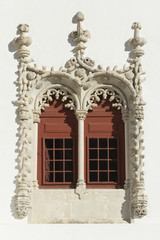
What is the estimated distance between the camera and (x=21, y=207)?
55.5ft

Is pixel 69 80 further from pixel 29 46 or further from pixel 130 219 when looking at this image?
pixel 130 219

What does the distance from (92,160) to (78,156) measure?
295 millimetres

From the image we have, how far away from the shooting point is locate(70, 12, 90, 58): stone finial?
57.5 feet

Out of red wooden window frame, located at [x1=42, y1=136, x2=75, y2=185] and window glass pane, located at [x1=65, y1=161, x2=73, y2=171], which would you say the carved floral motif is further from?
window glass pane, located at [x1=65, y1=161, x2=73, y2=171]

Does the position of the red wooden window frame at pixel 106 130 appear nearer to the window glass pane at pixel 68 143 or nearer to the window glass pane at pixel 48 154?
the window glass pane at pixel 68 143

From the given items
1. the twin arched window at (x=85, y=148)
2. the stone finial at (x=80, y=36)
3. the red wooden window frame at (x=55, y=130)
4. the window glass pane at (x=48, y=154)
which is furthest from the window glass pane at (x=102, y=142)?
the stone finial at (x=80, y=36)

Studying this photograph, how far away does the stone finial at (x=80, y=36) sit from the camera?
17.5 m

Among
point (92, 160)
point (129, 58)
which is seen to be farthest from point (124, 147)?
point (129, 58)

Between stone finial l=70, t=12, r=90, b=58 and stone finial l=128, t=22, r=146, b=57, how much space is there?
0.87 meters

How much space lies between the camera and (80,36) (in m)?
17.5

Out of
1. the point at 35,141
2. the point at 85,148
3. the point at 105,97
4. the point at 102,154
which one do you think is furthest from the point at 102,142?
the point at 35,141

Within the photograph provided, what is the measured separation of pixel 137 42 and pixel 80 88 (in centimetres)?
141

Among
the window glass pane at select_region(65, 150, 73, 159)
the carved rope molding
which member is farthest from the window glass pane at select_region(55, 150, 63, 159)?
the carved rope molding

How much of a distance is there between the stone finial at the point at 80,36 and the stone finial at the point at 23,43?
877 millimetres
